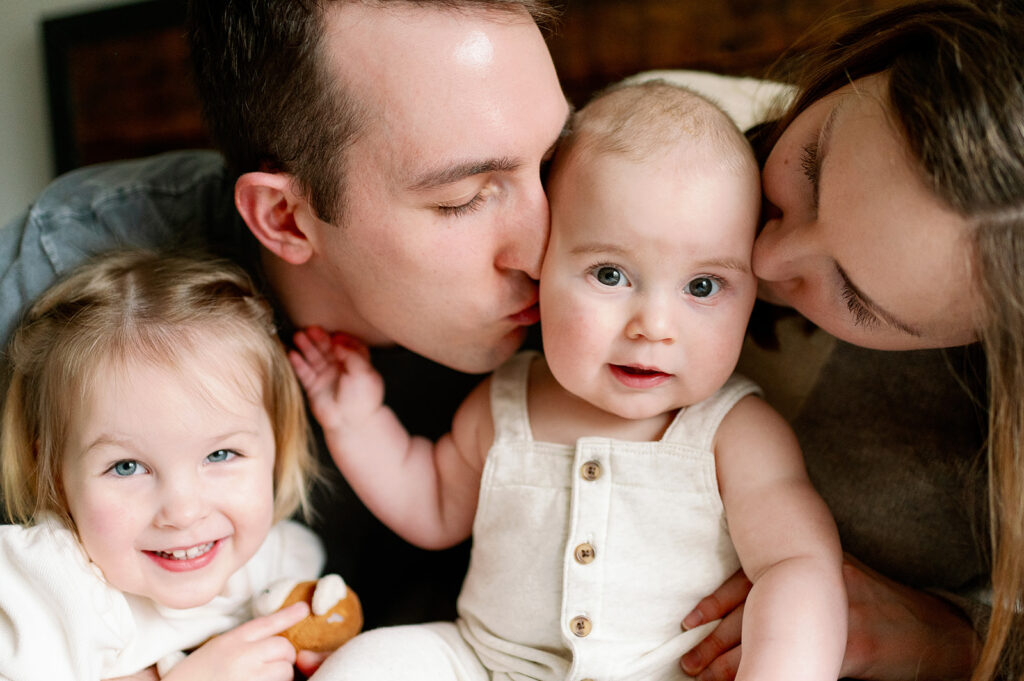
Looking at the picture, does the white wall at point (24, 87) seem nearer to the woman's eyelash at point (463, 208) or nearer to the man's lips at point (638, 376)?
the woman's eyelash at point (463, 208)

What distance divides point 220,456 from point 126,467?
122 millimetres

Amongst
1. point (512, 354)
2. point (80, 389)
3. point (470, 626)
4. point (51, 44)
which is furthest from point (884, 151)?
point (51, 44)

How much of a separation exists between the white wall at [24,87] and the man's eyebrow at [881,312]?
2440mm

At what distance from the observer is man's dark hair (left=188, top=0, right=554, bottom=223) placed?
46.6 inches

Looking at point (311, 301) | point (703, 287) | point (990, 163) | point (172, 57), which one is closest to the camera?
point (990, 163)

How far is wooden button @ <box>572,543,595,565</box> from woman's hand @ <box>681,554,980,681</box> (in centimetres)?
16

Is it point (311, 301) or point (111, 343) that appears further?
point (311, 301)

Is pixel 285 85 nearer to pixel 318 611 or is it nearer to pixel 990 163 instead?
pixel 318 611

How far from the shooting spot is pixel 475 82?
114 centimetres

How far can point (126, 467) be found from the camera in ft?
3.76

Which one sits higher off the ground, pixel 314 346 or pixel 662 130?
pixel 662 130

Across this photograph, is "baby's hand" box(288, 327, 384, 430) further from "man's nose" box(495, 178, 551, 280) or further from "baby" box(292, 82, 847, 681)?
"man's nose" box(495, 178, 551, 280)

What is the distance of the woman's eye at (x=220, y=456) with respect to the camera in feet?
3.92

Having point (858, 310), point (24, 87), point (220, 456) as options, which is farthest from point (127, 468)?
point (24, 87)
